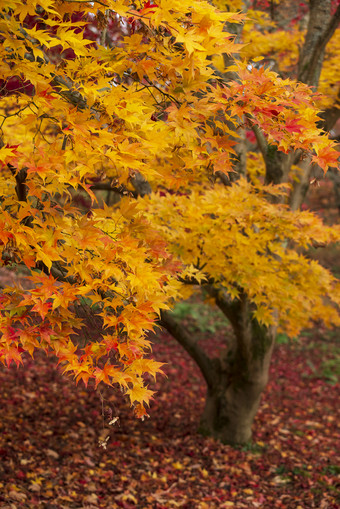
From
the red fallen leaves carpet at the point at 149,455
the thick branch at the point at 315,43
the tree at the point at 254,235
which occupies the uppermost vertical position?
the thick branch at the point at 315,43

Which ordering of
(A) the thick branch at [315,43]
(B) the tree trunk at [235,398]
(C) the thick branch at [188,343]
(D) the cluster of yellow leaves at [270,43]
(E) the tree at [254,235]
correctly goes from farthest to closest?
(D) the cluster of yellow leaves at [270,43] → (B) the tree trunk at [235,398] → (C) the thick branch at [188,343] → (A) the thick branch at [315,43] → (E) the tree at [254,235]

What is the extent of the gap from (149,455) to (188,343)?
4.94 feet

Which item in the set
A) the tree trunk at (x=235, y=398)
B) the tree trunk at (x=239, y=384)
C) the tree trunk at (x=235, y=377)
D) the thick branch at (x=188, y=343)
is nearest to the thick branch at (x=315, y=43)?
the tree trunk at (x=235, y=377)

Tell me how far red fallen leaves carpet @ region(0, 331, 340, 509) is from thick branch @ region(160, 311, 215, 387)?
3.05ft

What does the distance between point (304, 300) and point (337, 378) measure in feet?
23.7

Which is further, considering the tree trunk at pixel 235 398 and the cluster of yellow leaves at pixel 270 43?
the cluster of yellow leaves at pixel 270 43

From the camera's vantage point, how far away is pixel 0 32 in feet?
7.93

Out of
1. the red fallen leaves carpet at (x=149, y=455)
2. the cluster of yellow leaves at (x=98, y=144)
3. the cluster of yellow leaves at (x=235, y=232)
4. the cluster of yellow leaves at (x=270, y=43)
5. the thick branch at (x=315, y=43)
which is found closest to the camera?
the cluster of yellow leaves at (x=98, y=144)

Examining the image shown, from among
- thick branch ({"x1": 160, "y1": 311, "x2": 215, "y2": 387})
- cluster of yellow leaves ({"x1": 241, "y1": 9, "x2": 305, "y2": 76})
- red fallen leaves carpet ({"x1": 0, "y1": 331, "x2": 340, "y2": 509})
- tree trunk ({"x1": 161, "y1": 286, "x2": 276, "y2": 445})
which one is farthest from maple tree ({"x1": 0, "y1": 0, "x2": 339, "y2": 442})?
cluster of yellow leaves ({"x1": 241, "y1": 9, "x2": 305, "y2": 76})

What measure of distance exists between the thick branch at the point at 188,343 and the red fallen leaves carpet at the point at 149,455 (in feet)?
3.05

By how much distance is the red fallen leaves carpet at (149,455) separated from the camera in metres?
4.89

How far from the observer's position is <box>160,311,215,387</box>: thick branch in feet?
20.3

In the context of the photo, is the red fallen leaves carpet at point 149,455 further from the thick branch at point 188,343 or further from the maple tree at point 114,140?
the maple tree at point 114,140

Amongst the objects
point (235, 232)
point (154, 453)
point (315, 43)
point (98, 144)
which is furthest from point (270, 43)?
point (154, 453)
